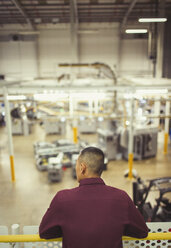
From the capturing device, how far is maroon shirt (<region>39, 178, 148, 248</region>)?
Answer: 141 centimetres

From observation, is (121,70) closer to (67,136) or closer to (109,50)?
(109,50)

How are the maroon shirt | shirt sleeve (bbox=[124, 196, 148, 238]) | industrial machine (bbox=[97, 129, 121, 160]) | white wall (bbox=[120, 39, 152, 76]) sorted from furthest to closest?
white wall (bbox=[120, 39, 152, 76]) < industrial machine (bbox=[97, 129, 121, 160]) < shirt sleeve (bbox=[124, 196, 148, 238]) < the maroon shirt

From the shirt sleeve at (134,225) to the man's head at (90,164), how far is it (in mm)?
329

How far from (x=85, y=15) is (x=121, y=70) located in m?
5.70

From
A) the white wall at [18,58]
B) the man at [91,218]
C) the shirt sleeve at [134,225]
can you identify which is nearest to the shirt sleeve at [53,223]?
the man at [91,218]

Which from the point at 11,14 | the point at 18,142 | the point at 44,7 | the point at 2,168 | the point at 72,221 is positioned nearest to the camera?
the point at 72,221

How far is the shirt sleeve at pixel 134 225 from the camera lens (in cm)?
152

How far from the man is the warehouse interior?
13.4 ft

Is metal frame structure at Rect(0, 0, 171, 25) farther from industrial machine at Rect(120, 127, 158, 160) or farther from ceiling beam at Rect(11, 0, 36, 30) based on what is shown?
industrial machine at Rect(120, 127, 158, 160)

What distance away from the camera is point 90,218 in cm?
142

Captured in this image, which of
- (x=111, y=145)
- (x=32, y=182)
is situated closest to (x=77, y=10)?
(x=111, y=145)

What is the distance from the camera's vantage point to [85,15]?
16.7 m

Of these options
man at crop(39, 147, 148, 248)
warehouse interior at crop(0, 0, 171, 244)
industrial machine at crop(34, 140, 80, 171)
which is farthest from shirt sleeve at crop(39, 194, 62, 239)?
industrial machine at crop(34, 140, 80, 171)

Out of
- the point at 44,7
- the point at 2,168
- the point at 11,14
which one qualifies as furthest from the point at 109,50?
the point at 2,168
